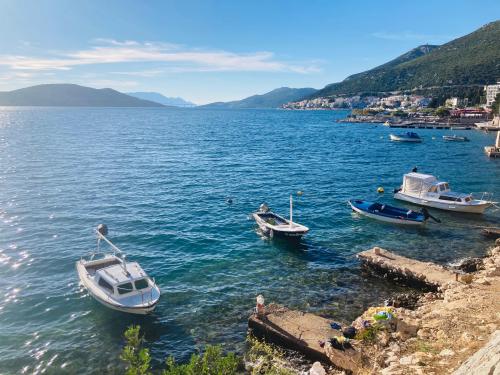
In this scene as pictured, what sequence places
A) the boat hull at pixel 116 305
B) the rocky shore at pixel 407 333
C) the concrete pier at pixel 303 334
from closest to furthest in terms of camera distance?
1. the rocky shore at pixel 407 333
2. the concrete pier at pixel 303 334
3. the boat hull at pixel 116 305

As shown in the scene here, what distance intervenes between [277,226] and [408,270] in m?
12.1

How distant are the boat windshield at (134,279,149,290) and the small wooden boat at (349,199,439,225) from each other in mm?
25793

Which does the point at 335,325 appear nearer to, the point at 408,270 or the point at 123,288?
the point at 408,270

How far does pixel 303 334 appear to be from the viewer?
19.1 metres

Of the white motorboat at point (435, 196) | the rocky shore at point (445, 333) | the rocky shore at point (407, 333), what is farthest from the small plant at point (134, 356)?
the white motorboat at point (435, 196)

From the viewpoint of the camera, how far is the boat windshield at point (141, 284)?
23.3 metres

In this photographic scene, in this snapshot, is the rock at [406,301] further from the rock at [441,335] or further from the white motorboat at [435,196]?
the white motorboat at [435,196]

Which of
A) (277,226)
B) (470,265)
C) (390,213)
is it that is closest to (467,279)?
(470,265)

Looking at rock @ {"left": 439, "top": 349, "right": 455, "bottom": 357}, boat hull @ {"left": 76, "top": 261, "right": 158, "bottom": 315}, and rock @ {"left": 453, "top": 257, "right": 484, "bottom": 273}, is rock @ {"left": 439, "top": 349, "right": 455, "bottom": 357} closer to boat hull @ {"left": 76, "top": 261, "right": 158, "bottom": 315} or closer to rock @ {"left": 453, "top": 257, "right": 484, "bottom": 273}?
boat hull @ {"left": 76, "top": 261, "right": 158, "bottom": 315}

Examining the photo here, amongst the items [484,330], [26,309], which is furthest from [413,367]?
[26,309]

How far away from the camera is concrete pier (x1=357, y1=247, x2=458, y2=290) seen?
25.0 m

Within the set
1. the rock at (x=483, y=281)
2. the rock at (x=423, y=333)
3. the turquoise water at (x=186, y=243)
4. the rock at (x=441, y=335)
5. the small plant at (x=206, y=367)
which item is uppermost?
the small plant at (x=206, y=367)

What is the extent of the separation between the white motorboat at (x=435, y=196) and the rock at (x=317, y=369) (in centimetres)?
3355

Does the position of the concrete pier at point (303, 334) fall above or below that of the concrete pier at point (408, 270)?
above
